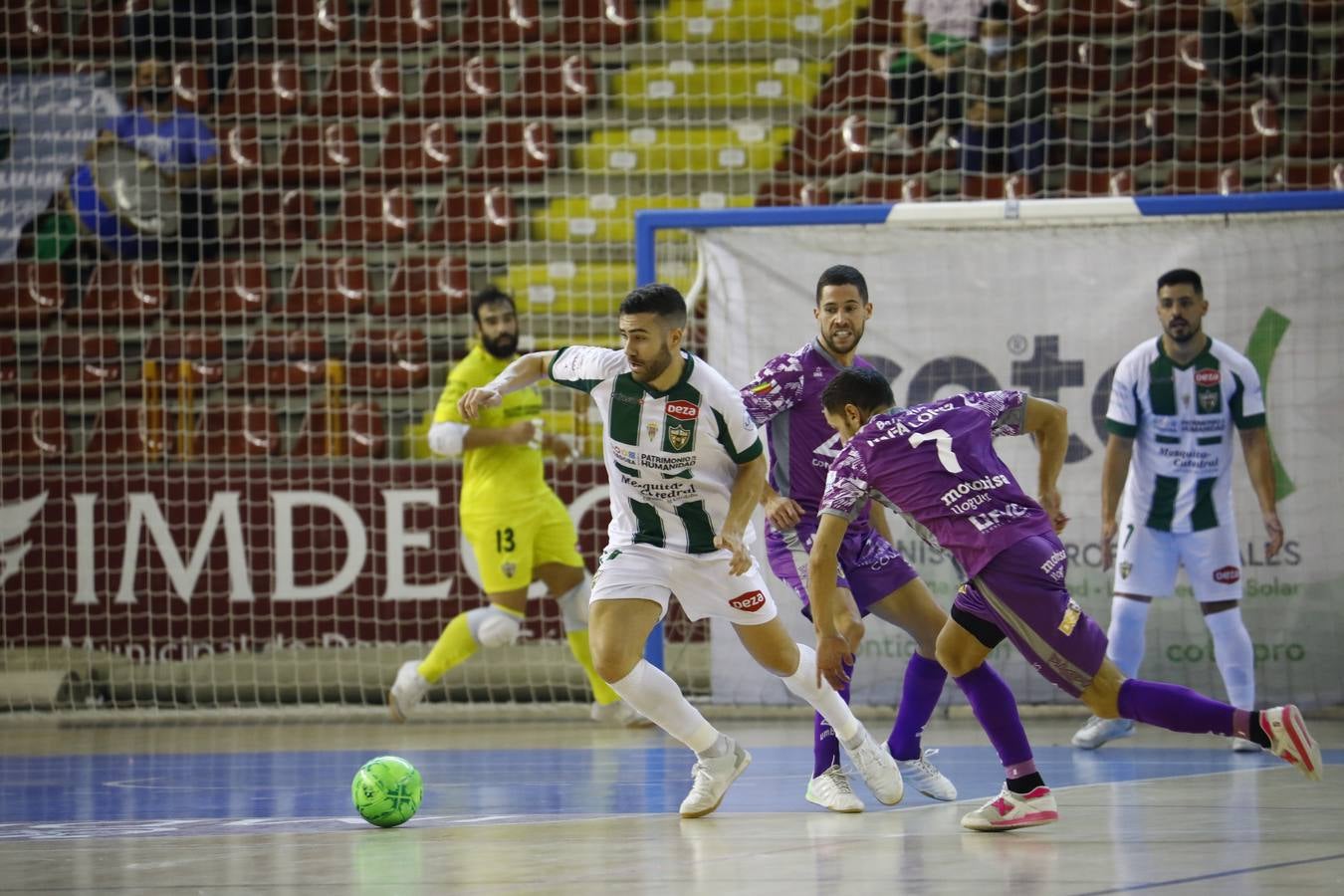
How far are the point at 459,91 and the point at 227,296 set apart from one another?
250cm

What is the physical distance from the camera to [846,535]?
651cm

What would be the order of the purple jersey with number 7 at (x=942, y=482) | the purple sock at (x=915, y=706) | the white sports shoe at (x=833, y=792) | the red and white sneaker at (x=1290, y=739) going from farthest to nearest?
→ the purple sock at (x=915, y=706) < the white sports shoe at (x=833, y=792) < the purple jersey with number 7 at (x=942, y=482) < the red and white sneaker at (x=1290, y=739)

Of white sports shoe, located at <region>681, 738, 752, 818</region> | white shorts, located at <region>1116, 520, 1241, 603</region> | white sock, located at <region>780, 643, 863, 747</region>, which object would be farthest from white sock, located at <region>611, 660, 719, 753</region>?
white shorts, located at <region>1116, 520, 1241, 603</region>

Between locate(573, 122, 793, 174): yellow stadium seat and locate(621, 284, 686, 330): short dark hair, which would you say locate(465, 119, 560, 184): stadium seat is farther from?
locate(621, 284, 686, 330): short dark hair

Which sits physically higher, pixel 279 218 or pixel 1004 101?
pixel 1004 101

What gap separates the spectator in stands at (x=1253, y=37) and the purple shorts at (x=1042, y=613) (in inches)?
321

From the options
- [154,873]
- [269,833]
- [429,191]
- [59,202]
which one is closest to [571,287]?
[429,191]

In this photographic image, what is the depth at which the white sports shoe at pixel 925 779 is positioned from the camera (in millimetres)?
6473

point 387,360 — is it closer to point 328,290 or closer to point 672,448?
point 328,290

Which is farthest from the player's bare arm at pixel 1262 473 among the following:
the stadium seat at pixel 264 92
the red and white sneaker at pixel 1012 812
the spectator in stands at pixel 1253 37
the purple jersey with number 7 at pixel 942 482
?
the stadium seat at pixel 264 92

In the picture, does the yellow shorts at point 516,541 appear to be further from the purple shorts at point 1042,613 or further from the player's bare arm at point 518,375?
the purple shorts at point 1042,613

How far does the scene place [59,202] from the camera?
13273 mm

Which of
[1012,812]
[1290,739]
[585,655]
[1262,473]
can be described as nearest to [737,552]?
[1012,812]

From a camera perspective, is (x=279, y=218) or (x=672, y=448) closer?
(x=672, y=448)
